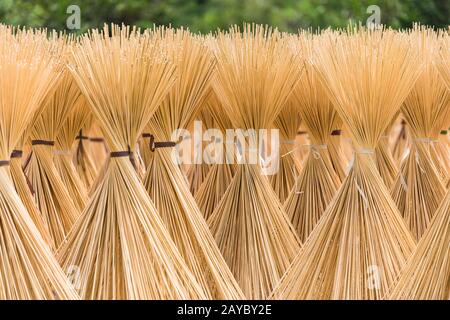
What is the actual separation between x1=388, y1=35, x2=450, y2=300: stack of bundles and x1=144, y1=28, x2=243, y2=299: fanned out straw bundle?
432 mm

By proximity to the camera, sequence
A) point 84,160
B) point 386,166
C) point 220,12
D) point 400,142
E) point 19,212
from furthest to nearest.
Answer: point 220,12
point 400,142
point 84,160
point 386,166
point 19,212

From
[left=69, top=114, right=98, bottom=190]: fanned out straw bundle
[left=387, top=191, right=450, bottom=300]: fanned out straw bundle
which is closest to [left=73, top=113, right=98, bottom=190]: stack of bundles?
[left=69, top=114, right=98, bottom=190]: fanned out straw bundle

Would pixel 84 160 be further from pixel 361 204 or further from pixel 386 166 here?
pixel 361 204

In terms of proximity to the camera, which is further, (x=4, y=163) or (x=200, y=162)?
(x=200, y=162)

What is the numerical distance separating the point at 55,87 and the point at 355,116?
0.83 metres

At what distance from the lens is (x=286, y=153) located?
2.81m

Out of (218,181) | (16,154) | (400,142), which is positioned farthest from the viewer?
(400,142)

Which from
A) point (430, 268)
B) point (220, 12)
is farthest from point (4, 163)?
point (220, 12)

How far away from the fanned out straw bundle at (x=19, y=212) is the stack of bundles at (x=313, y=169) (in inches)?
32.9

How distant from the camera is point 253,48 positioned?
2424 millimetres

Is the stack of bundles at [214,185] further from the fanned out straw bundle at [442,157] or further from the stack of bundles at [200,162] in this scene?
the fanned out straw bundle at [442,157]

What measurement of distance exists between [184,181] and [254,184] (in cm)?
21

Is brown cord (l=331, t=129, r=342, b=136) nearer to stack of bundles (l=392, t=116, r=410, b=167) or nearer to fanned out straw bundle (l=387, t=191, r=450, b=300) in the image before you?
fanned out straw bundle (l=387, t=191, r=450, b=300)

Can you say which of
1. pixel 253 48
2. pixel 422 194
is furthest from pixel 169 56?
pixel 422 194
